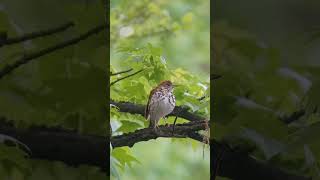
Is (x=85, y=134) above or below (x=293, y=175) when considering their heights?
above

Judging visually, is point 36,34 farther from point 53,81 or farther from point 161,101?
point 161,101

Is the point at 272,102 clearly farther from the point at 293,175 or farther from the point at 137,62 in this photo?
the point at 137,62

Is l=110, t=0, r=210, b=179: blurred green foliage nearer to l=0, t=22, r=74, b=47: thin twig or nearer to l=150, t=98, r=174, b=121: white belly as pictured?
l=150, t=98, r=174, b=121: white belly

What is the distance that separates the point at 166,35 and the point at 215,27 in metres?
0.23

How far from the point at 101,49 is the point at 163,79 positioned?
0.31 meters

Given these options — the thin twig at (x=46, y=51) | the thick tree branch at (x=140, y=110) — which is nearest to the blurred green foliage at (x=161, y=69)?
the thick tree branch at (x=140, y=110)

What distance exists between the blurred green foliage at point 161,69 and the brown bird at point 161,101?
0.03 m

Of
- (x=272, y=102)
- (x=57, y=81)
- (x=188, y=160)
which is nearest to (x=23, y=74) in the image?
(x=57, y=81)

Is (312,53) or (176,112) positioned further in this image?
(176,112)

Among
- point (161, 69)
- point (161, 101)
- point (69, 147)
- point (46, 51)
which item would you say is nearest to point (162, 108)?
point (161, 101)

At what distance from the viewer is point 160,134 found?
213 cm

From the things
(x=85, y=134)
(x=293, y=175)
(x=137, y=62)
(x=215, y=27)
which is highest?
(x=215, y=27)

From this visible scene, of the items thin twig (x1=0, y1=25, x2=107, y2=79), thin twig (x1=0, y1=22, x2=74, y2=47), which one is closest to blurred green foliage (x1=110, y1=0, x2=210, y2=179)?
thin twig (x1=0, y1=25, x2=107, y2=79)

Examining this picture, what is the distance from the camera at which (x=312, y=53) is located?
6.54 feet
